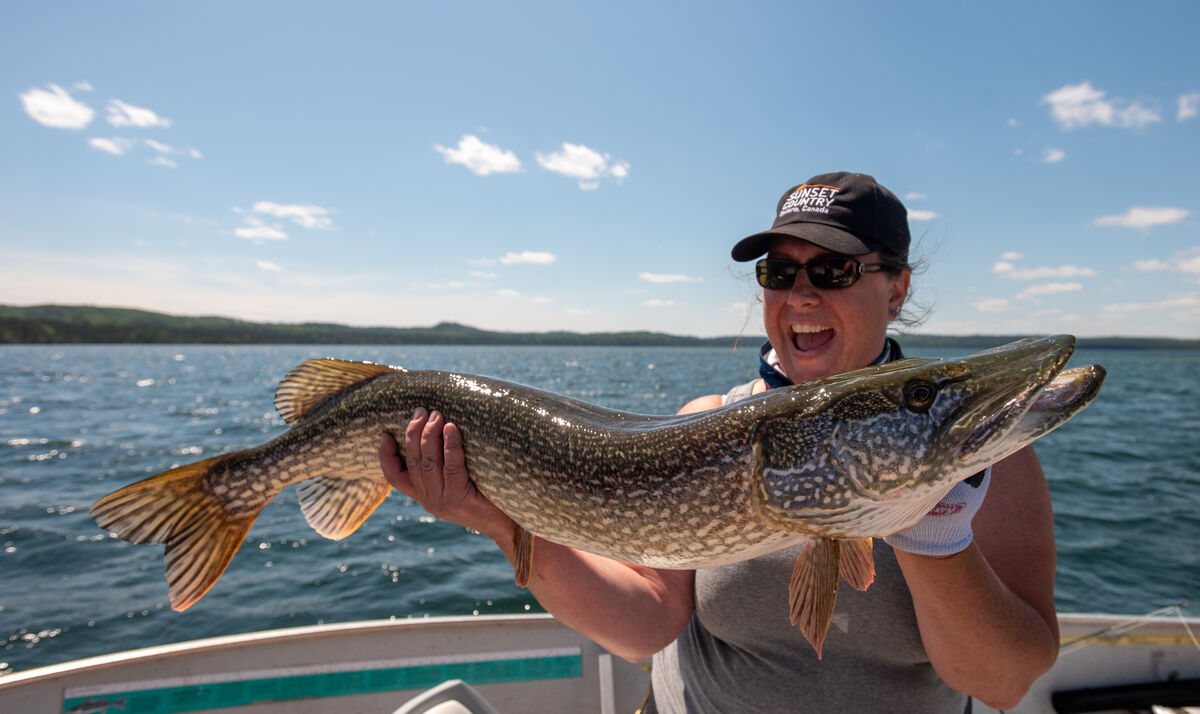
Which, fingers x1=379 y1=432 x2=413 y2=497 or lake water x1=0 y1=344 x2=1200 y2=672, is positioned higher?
fingers x1=379 y1=432 x2=413 y2=497

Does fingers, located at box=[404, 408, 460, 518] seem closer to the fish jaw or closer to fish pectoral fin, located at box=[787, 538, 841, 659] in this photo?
fish pectoral fin, located at box=[787, 538, 841, 659]

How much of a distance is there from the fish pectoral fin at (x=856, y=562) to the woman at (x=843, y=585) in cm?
7

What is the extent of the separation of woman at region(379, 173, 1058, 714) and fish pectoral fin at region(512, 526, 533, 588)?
0.15ft

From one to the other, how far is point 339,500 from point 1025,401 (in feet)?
7.28

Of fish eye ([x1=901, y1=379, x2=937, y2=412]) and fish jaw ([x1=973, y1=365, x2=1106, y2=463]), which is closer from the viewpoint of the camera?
fish jaw ([x1=973, y1=365, x2=1106, y2=463])

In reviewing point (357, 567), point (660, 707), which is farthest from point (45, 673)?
point (357, 567)

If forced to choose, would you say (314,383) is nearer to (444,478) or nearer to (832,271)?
(444,478)

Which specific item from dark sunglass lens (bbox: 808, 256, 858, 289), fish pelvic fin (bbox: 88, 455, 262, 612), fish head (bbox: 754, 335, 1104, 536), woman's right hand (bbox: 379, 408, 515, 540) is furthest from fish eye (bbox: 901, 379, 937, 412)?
fish pelvic fin (bbox: 88, 455, 262, 612)

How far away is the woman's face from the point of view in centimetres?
201

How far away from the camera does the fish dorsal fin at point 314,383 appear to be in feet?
8.08

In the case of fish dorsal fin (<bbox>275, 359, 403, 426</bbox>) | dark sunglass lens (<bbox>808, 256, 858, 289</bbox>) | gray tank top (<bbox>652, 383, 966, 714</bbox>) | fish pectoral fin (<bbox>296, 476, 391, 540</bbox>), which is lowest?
gray tank top (<bbox>652, 383, 966, 714</bbox>)

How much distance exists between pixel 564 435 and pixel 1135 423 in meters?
22.8

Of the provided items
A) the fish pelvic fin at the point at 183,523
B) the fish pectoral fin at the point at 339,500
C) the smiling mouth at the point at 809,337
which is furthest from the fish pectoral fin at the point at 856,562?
the fish pelvic fin at the point at 183,523

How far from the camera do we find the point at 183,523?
7.46 ft
